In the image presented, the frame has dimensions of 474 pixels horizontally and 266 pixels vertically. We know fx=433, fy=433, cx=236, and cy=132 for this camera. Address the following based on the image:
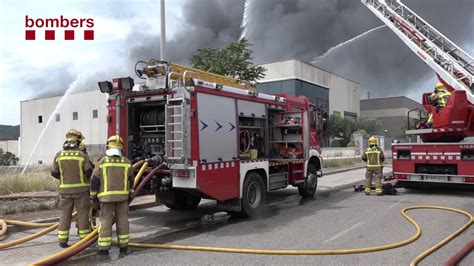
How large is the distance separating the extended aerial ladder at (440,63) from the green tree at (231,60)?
217 inches

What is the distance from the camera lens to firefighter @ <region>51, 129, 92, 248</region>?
600 cm

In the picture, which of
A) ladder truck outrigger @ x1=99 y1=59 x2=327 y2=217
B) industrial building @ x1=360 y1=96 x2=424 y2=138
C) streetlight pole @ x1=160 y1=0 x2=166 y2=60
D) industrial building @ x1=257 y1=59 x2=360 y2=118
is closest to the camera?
ladder truck outrigger @ x1=99 y1=59 x2=327 y2=217

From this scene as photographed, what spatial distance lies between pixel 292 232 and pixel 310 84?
5161 centimetres

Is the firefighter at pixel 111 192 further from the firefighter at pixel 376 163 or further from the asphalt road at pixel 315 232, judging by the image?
the firefighter at pixel 376 163

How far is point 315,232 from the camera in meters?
6.93

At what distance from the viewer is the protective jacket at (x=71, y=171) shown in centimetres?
604

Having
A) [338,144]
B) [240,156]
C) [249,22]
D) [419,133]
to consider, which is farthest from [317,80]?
[240,156]

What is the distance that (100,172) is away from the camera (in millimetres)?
5707

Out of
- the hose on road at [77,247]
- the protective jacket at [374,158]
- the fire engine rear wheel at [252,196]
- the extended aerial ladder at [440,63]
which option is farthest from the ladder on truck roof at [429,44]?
the hose on road at [77,247]

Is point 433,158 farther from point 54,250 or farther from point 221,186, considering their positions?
point 54,250

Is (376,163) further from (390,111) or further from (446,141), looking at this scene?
(390,111)

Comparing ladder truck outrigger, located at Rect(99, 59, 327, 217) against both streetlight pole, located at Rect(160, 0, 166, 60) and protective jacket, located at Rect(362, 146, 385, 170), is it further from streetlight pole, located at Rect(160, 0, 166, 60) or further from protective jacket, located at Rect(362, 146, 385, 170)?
streetlight pole, located at Rect(160, 0, 166, 60)

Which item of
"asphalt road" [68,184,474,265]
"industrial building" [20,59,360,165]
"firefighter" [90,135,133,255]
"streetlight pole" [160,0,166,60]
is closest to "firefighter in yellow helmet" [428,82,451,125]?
"asphalt road" [68,184,474,265]

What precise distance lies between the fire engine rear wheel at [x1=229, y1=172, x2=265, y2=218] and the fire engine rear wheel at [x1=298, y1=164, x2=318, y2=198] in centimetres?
239
